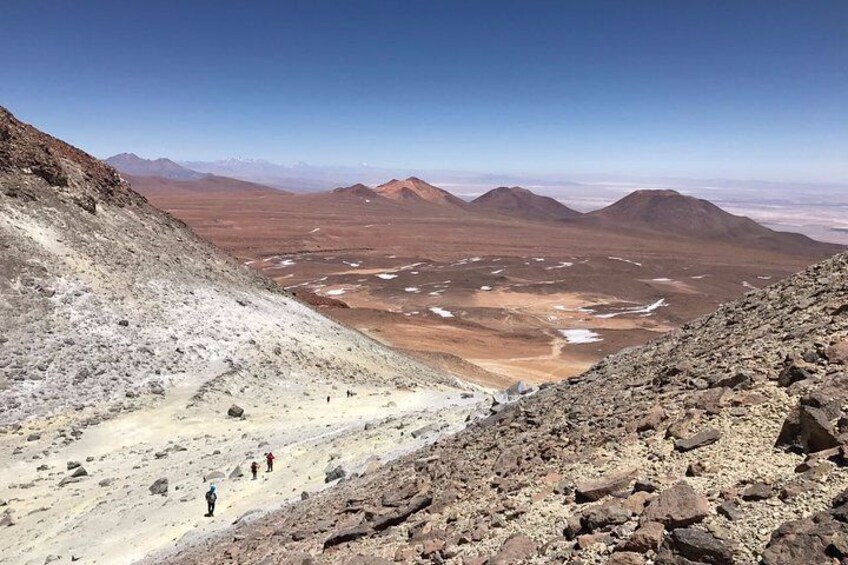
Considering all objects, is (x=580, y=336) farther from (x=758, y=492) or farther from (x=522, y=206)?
(x=522, y=206)

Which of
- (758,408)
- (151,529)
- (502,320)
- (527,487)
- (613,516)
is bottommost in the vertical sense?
(502,320)

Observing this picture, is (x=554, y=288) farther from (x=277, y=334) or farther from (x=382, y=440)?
(x=382, y=440)

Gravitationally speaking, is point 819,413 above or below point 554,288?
above

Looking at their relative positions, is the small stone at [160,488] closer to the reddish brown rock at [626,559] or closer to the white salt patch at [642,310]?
the reddish brown rock at [626,559]

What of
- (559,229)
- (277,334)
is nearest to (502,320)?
(277,334)

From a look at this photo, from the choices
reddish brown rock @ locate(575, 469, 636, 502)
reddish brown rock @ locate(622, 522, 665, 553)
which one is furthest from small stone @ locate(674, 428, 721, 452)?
reddish brown rock @ locate(622, 522, 665, 553)

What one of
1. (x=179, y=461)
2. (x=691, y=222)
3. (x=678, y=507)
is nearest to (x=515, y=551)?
(x=678, y=507)

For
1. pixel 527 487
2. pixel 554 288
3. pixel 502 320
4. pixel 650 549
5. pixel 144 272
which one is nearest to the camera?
pixel 650 549
